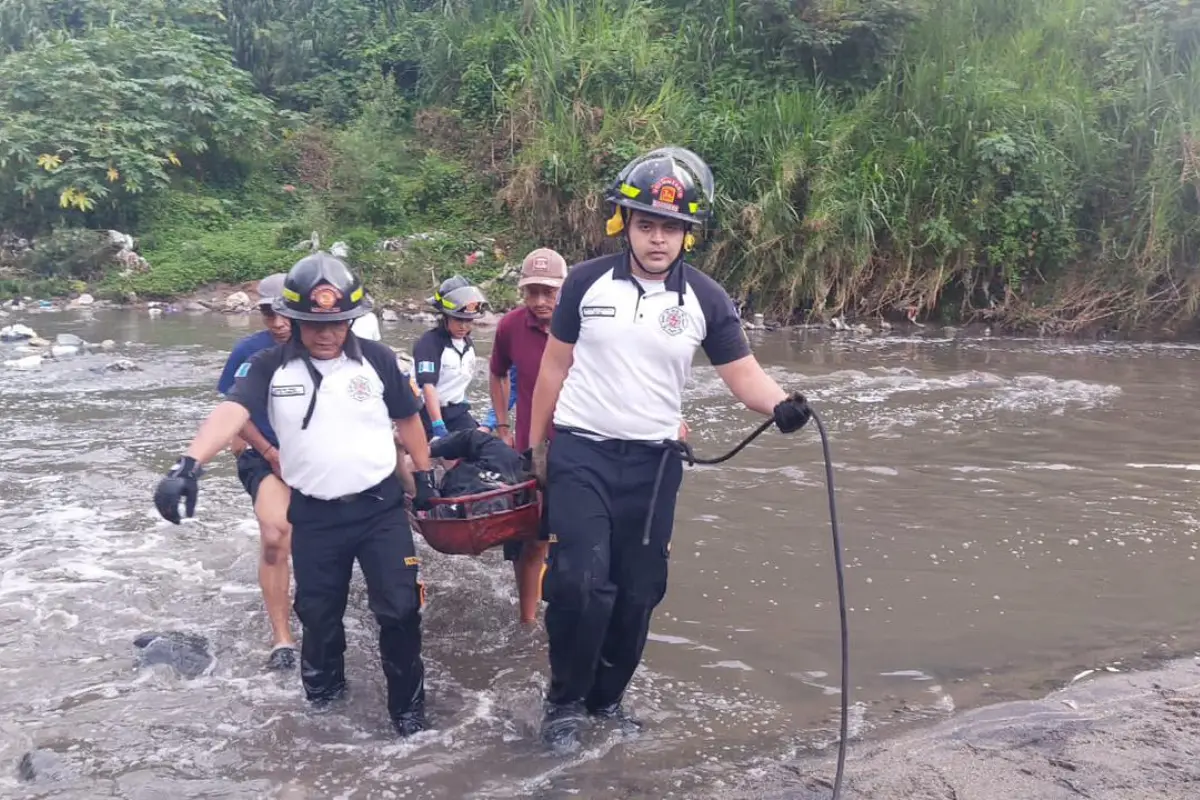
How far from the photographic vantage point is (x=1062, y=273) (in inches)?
626

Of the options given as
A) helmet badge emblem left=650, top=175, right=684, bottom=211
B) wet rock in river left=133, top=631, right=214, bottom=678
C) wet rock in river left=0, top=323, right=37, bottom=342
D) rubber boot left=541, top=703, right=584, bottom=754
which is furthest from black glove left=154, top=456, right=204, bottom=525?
wet rock in river left=0, top=323, right=37, bottom=342

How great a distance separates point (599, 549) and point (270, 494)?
1.72 m

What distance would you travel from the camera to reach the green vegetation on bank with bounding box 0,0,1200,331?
1572 centimetres

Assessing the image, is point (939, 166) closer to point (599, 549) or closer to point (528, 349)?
point (528, 349)

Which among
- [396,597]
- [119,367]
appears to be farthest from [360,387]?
[119,367]

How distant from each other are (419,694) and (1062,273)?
13.8 metres

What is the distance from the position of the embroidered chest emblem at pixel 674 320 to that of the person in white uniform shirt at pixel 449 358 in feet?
7.62

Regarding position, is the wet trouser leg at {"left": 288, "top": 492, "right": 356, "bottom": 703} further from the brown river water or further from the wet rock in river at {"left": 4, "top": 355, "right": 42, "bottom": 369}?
the wet rock in river at {"left": 4, "top": 355, "right": 42, "bottom": 369}

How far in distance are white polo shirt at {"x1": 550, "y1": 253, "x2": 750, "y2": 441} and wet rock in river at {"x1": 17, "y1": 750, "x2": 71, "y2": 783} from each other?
2.04 m

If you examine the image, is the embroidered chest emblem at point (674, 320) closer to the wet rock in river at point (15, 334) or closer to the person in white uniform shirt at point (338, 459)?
the person in white uniform shirt at point (338, 459)

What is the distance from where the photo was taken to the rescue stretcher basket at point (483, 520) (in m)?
4.31

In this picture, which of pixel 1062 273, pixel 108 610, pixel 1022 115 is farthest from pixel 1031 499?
pixel 1022 115

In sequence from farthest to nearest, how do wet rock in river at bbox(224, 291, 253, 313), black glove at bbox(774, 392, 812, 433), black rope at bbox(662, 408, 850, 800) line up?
1. wet rock in river at bbox(224, 291, 253, 313)
2. black glove at bbox(774, 392, 812, 433)
3. black rope at bbox(662, 408, 850, 800)

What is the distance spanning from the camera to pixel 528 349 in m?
5.32
